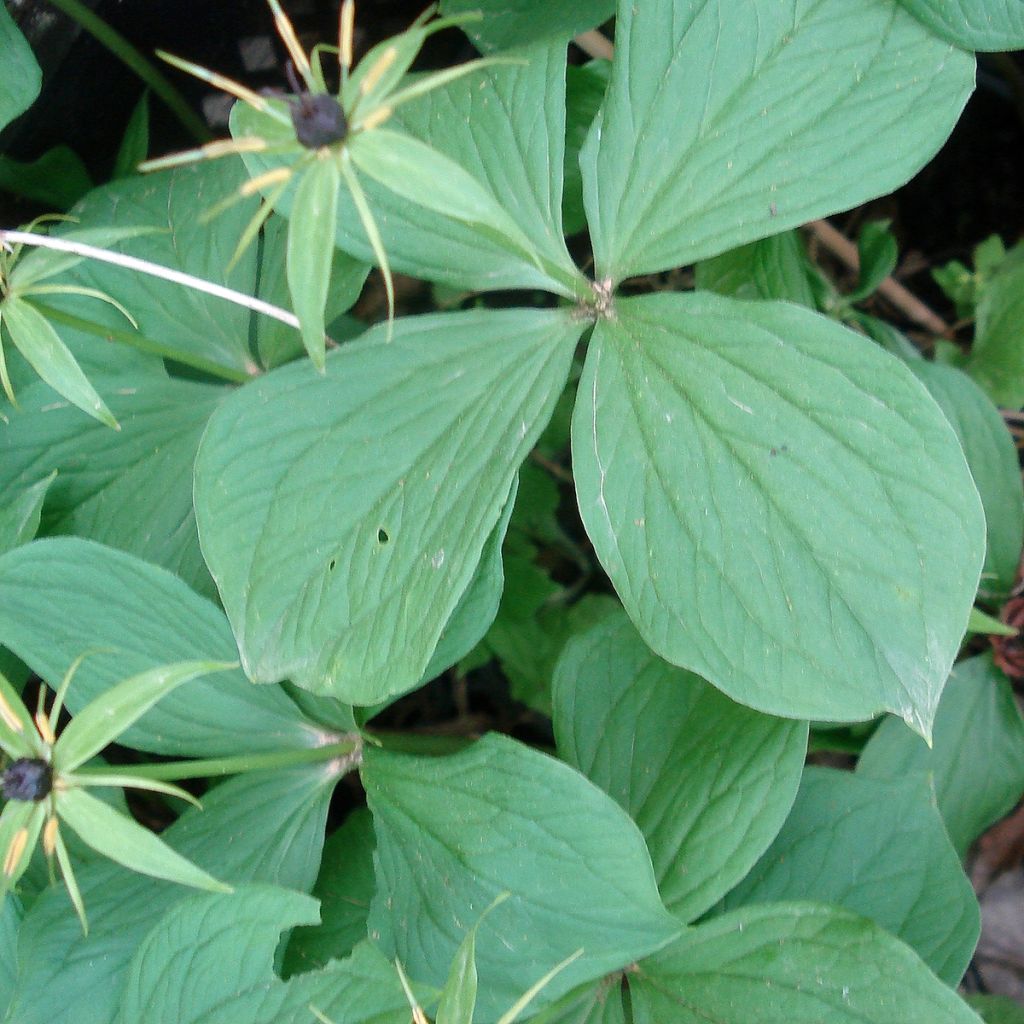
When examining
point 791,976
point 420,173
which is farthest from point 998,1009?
point 420,173

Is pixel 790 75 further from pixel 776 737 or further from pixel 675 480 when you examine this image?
pixel 776 737

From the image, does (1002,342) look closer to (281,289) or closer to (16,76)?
(281,289)

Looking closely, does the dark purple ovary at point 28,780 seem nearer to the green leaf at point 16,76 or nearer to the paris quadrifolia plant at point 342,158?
the paris quadrifolia plant at point 342,158

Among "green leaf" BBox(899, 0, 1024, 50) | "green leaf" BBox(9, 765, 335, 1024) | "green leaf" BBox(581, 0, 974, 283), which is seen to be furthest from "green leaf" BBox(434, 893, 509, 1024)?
"green leaf" BBox(899, 0, 1024, 50)

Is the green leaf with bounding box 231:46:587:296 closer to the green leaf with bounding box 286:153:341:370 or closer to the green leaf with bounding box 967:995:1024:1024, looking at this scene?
the green leaf with bounding box 286:153:341:370

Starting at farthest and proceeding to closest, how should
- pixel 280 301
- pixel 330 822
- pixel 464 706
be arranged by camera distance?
Result: pixel 464 706 < pixel 330 822 < pixel 280 301

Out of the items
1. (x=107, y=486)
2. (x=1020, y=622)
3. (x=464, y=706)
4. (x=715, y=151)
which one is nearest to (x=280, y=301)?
(x=107, y=486)

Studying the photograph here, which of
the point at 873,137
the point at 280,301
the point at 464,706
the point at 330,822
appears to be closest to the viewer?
the point at 873,137

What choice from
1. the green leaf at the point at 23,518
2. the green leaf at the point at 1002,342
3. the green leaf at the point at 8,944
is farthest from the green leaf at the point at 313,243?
the green leaf at the point at 1002,342
